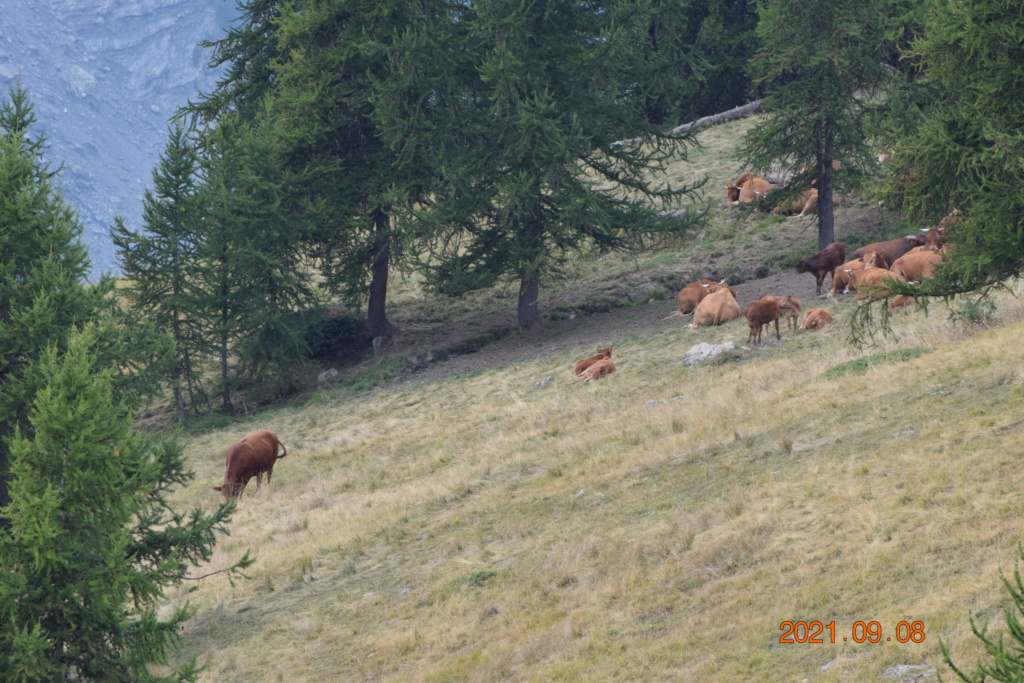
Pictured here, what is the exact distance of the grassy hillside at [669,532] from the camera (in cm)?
888

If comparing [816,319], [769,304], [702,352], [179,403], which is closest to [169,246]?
[179,403]

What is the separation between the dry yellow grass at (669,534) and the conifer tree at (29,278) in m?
4.03

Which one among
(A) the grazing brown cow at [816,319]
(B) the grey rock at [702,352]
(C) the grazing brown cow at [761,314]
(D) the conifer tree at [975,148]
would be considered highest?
(D) the conifer tree at [975,148]

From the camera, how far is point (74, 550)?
1053 centimetres

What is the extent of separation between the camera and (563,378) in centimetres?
2339

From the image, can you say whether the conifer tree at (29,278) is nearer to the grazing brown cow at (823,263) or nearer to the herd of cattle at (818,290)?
the herd of cattle at (818,290)

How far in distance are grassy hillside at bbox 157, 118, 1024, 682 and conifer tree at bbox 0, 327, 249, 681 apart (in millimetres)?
1461

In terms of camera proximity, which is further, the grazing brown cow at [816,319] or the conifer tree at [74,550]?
the grazing brown cow at [816,319]

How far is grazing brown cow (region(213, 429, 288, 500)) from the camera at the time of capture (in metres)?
19.9

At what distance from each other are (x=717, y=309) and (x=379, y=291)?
46.7 ft

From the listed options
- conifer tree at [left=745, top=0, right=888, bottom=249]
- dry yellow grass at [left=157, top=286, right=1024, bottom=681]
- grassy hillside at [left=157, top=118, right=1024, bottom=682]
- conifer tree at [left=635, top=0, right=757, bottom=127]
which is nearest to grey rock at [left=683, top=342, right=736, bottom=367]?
grassy hillside at [left=157, top=118, right=1024, bottom=682]

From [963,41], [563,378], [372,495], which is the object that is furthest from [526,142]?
[963,41]

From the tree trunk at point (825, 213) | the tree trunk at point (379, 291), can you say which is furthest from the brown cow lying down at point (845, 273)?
the tree trunk at point (379, 291)

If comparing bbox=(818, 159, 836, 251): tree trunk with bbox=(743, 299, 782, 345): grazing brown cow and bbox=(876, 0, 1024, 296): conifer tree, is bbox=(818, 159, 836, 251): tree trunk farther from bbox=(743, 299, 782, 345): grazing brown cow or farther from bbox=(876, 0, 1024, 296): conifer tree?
bbox=(876, 0, 1024, 296): conifer tree
